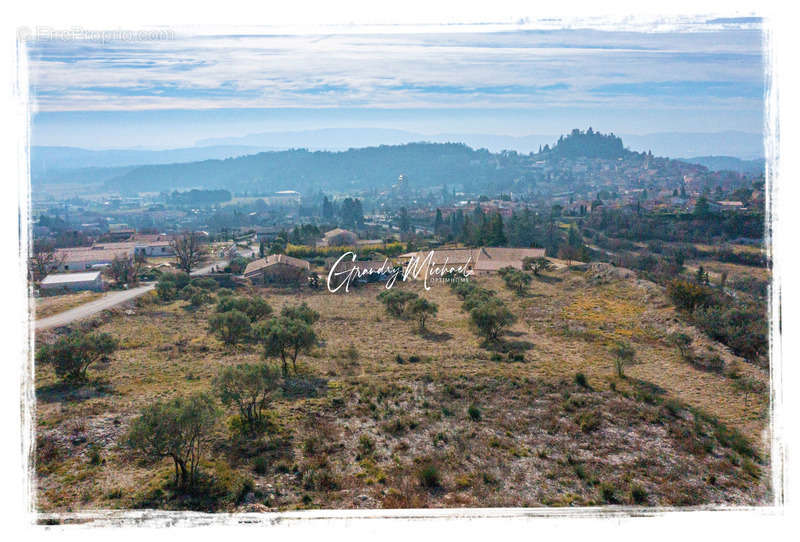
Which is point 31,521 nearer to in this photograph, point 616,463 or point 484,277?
point 616,463

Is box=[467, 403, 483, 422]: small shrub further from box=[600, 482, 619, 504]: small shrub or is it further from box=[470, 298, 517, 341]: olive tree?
box=[470, 298, 517, 341]: olive tree

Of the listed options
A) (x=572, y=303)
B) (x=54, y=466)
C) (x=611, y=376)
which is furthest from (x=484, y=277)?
(x=54, y=466)

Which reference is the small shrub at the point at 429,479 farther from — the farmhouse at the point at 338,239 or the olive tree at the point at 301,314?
the farmhouse at the point at 338,239

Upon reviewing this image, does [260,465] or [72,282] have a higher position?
[72,282]

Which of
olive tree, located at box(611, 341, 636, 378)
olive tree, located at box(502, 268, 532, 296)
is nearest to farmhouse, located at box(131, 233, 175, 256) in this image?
olive tree, located at box(502, 268, 532, 296)

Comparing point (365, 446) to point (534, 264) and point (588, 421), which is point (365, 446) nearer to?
point (588, 421)

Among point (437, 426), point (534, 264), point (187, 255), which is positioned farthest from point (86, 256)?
point (534, 264)
